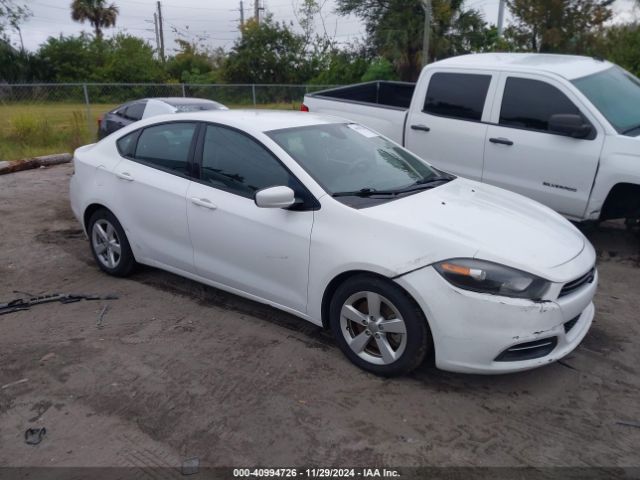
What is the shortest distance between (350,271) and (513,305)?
3.23 feet

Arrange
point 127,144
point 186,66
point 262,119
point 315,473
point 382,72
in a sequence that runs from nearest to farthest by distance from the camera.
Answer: point 315,473
point 262,119
point 127,144
point 382,72
point 186,66

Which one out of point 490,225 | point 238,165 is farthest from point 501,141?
point 238,165

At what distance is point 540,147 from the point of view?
5781 millimetres

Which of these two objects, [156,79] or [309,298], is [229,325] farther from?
[156,79]

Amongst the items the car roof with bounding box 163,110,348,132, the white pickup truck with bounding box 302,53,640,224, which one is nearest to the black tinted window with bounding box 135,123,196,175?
the car roof with bounding box 163,110,348,132

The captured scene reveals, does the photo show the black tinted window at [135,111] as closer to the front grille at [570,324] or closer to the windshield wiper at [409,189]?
the windshield wiper at [409,189]

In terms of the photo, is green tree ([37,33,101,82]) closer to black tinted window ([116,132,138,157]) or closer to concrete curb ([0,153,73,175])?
concrete curb ([0,153,73,175])

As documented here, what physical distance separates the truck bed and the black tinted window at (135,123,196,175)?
118 inches

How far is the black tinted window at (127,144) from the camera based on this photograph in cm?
500

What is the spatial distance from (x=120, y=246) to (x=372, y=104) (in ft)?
12.3

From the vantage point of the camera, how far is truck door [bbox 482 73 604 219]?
5.57m

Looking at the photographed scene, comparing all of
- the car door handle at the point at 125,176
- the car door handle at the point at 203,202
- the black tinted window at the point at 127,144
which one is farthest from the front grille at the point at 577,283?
the black tinted window at the point at 127,144

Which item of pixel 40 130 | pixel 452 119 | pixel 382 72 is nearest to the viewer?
pixel 452 119

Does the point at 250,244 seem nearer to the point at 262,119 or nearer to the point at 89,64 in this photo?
Answer: the point at 262,119
